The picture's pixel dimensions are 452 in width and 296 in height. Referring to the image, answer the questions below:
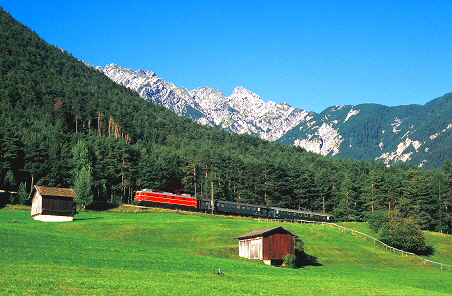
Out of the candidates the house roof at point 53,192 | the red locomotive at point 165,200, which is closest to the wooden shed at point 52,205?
the house roof at point 53,192

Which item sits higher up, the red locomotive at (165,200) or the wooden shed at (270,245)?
the red locomotive at (165,200)

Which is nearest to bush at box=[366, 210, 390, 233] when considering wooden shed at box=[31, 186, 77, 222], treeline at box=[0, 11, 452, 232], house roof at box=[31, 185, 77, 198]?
treeline at box=[0, 11, 452, 232]

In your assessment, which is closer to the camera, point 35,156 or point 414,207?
point 35,156

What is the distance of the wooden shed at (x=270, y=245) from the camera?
5688 centimetres

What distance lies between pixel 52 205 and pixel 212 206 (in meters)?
40.2

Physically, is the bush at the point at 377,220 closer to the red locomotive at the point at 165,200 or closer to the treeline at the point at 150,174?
the treeline at the point at 150,174

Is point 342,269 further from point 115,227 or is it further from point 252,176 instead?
point 252,176

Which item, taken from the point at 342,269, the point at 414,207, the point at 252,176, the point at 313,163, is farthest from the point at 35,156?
the point at 313,163

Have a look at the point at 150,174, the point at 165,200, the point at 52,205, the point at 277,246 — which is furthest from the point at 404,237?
the point at 150,174

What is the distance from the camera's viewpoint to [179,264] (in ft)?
141

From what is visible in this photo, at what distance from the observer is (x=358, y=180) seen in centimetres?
12794

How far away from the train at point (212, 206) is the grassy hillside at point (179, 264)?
15.3 meters

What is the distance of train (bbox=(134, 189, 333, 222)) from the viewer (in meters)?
98.9

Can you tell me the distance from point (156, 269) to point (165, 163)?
273 ft
